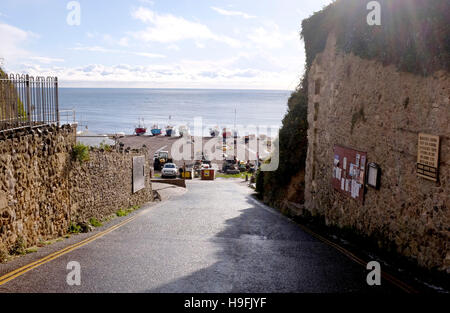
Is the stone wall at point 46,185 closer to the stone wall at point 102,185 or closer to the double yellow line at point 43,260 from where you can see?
the stone wall at point 102,185

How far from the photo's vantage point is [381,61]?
9805mm

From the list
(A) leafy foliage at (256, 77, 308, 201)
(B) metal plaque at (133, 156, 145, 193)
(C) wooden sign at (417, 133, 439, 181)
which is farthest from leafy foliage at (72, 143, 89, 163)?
(A) leafy foliage at (256, 77, 308, 201)

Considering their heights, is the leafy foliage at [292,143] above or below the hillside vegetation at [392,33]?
below

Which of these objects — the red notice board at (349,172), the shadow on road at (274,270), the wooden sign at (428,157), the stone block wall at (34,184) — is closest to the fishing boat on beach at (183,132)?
the red notice board at (349,172)

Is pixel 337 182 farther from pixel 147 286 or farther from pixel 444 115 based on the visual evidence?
pixel 147 286

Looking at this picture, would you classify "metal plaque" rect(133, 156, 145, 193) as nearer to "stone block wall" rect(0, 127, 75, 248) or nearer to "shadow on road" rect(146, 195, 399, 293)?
"stone block wall" rect(0, 127, 75, 248)

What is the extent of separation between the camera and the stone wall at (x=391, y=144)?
290 inches

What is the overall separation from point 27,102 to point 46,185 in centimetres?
209

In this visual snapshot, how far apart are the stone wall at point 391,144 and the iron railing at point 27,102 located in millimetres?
8124

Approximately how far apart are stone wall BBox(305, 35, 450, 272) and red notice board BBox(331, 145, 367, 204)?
22 cm

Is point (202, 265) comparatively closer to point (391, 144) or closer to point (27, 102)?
point (391, 144)

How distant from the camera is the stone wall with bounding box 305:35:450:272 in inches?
290

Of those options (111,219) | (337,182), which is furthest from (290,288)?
(111,219)

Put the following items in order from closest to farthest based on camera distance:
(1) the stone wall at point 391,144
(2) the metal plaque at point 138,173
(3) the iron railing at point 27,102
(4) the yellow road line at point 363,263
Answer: (4) the yellow road line at point 363,263 → (1) the stone wall at point 391,144 → (3) the iron railing at point 27,102 → (2) the metal plaque at point 138,173
